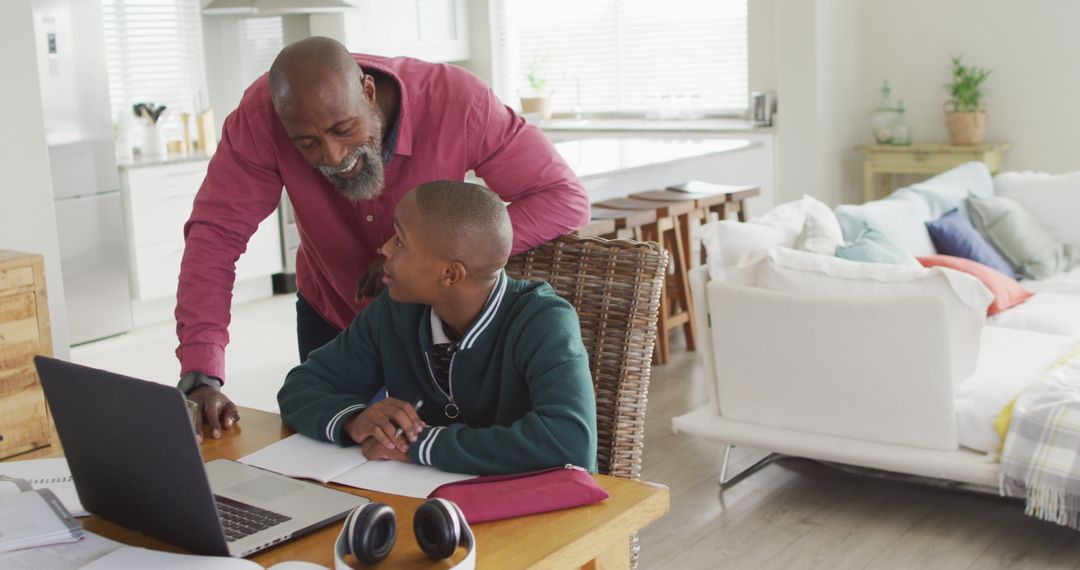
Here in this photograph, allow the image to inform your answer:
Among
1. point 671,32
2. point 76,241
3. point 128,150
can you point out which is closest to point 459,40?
point 671,32

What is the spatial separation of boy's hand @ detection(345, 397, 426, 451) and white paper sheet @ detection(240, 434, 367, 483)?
0.03m

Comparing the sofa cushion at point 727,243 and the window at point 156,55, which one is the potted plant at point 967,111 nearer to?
the sofa cushion at point 727,243

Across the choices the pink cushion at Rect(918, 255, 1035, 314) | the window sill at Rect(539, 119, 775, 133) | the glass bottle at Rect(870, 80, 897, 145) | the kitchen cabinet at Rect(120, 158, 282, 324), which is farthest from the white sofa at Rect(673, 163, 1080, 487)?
the window sill at Rect(539, 119, 775, 133)

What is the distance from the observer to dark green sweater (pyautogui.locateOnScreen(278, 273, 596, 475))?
5.07ft

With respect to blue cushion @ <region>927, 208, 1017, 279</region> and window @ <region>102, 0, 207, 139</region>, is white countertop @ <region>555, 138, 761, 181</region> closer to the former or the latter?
blue cushion @ <region>927, 208, 1017, 279</region>

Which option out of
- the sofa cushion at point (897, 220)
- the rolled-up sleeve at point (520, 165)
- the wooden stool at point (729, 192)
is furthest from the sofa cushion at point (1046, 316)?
the rolled-up sleeve at point (520, 165)

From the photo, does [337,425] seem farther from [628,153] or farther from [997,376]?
[628,153]

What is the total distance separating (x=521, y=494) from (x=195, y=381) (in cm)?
74

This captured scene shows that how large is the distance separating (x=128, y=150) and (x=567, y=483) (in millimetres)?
5268

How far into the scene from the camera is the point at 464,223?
1.71 meters

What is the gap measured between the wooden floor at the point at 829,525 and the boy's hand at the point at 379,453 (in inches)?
62.7

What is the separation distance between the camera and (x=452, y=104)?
6.88ft

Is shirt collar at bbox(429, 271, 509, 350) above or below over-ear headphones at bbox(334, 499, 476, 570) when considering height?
above

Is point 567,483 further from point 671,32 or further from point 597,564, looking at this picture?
point 671,32
